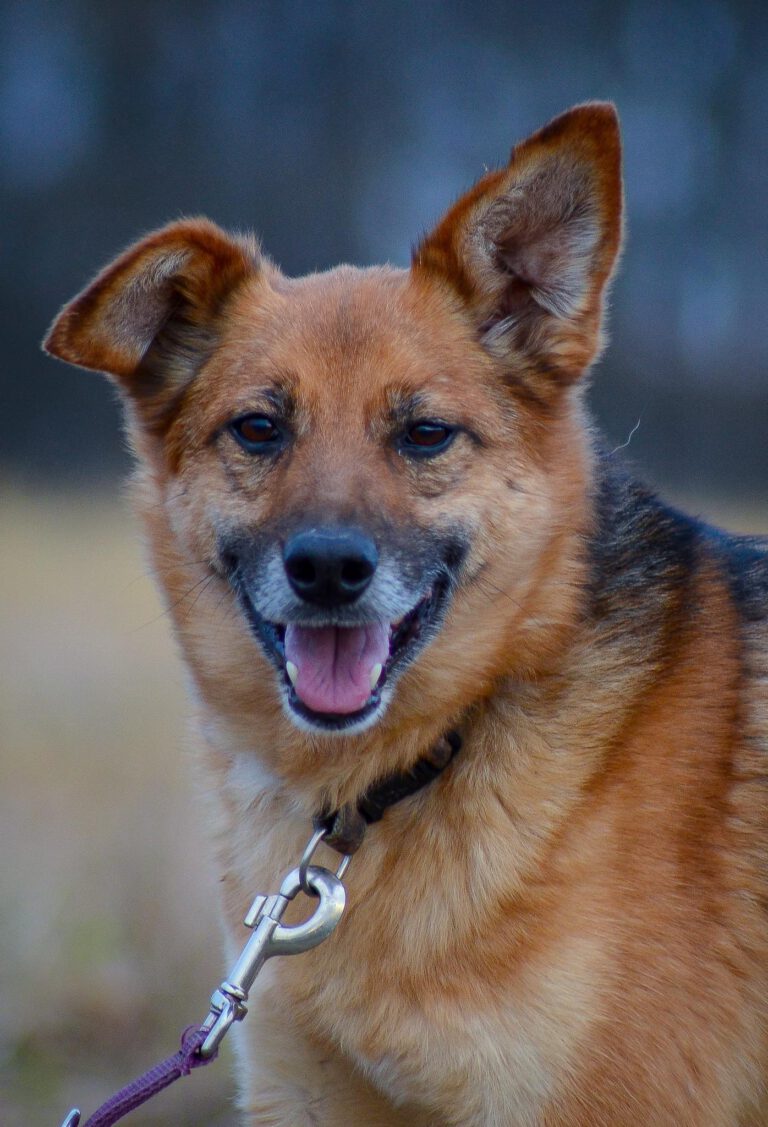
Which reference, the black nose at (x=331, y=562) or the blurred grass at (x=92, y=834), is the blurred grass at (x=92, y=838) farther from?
the black nose at (x=331, y=562)

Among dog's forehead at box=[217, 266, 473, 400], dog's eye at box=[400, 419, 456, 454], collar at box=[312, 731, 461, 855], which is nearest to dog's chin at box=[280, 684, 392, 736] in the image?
collar at box=[312, 731, 461, 855]

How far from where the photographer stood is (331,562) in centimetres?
214

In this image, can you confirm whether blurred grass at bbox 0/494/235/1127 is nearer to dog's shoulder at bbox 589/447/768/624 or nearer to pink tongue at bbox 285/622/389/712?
pink tongue at bbox 285/622/389/712

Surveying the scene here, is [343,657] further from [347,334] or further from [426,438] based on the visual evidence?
[347,334]

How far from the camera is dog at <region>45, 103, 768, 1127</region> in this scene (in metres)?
2.17

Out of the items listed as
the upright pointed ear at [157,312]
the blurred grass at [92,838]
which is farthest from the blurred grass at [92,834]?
the upright pointed ear at [157,312]

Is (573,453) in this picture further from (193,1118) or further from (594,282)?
(193,1118)

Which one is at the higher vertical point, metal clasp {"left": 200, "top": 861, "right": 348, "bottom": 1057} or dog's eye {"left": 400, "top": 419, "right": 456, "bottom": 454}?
dog's eye {"left": 400, "top": 419, "right": 456, "bottom": 454}

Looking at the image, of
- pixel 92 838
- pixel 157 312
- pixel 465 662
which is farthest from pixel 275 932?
pixel 92 838

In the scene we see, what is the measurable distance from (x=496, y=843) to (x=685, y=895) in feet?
1.25

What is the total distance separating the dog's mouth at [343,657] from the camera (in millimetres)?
2203

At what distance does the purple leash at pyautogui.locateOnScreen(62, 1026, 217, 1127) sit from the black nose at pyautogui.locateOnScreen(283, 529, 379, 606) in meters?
0.82

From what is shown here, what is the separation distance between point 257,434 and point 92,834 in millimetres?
2536

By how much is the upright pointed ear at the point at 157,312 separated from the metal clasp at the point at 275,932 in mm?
1125
